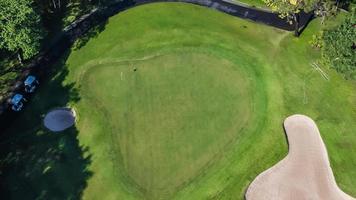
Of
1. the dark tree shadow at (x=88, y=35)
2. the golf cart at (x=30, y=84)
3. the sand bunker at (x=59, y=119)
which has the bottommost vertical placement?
the sand bunker at (x=59, y=119)

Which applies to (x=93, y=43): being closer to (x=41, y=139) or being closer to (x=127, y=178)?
(x=41, y=139)

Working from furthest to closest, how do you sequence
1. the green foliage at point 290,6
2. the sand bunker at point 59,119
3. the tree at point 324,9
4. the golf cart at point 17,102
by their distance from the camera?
the tree at point 324,9
the green foliage at point 290,6
the golf cart at point 17,102
the sand bunker at point 59,119

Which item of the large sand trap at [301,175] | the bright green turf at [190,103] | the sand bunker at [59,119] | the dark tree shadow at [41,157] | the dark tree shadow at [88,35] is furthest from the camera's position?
the dark tree shadow at [88,35]

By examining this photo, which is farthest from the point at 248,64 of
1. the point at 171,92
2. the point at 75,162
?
the point at 75,162

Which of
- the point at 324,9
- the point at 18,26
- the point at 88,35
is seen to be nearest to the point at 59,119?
the point at 18,26

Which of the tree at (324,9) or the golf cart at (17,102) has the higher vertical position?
the tree at (324,9)

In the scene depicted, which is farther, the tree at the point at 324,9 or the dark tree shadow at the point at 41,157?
the tree at the point at 324,9

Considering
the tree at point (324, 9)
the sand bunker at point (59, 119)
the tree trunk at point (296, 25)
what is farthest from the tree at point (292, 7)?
the sand bunker at point (59, 119)

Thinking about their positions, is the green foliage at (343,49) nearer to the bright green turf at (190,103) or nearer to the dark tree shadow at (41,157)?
the bright green turf at (190,103)
